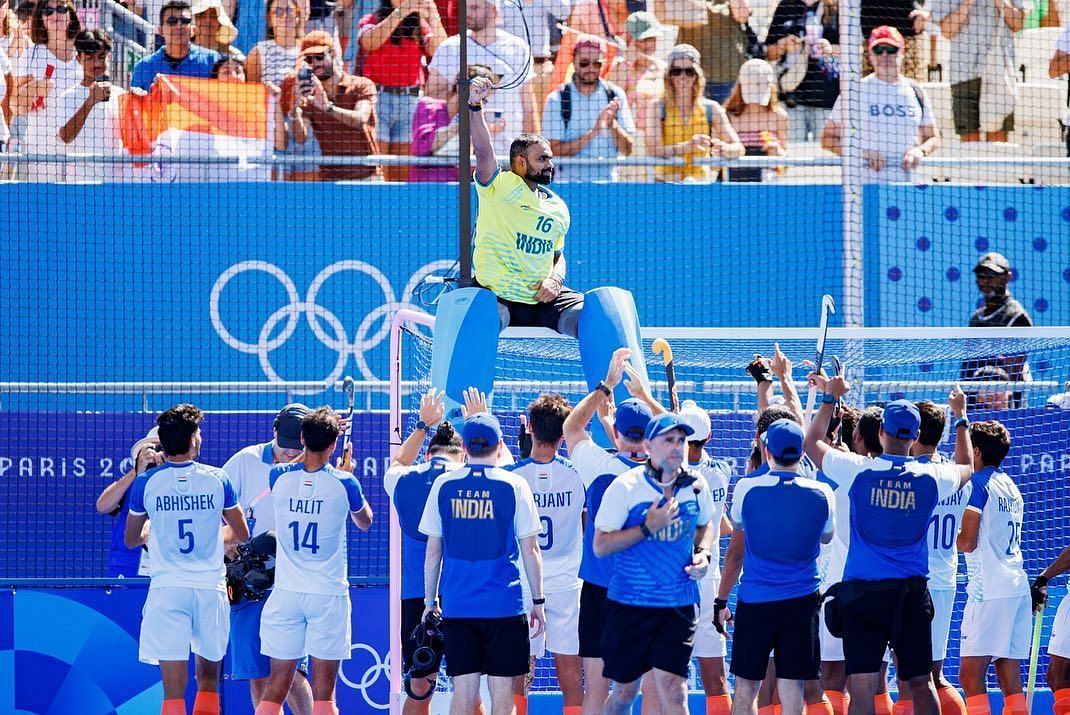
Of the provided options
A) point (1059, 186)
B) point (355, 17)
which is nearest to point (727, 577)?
point (1059, 186)

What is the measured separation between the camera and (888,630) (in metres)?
7.26

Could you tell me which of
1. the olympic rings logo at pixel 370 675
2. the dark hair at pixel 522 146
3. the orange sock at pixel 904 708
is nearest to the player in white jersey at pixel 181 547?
the olympic rings logo at pixel 370 675

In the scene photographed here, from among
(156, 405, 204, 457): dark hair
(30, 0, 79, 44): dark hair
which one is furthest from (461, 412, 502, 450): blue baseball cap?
(30, 0, 79, 44): dark hair

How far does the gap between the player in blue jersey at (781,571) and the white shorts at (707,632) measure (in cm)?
90

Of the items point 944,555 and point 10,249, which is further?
point 10,249

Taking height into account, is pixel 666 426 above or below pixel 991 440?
above

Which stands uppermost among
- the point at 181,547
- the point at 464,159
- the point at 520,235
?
the point at 464,159

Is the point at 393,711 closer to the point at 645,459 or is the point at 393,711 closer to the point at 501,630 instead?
the point at 501,630

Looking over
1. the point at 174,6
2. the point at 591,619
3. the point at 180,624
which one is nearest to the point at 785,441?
the point at 591,619

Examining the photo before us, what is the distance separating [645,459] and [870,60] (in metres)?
6.02

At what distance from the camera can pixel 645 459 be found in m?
7.00

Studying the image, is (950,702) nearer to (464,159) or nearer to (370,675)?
(370,675)

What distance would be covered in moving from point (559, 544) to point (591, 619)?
1.90ft

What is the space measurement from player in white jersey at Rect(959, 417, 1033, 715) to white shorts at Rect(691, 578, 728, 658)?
1.48 meters
